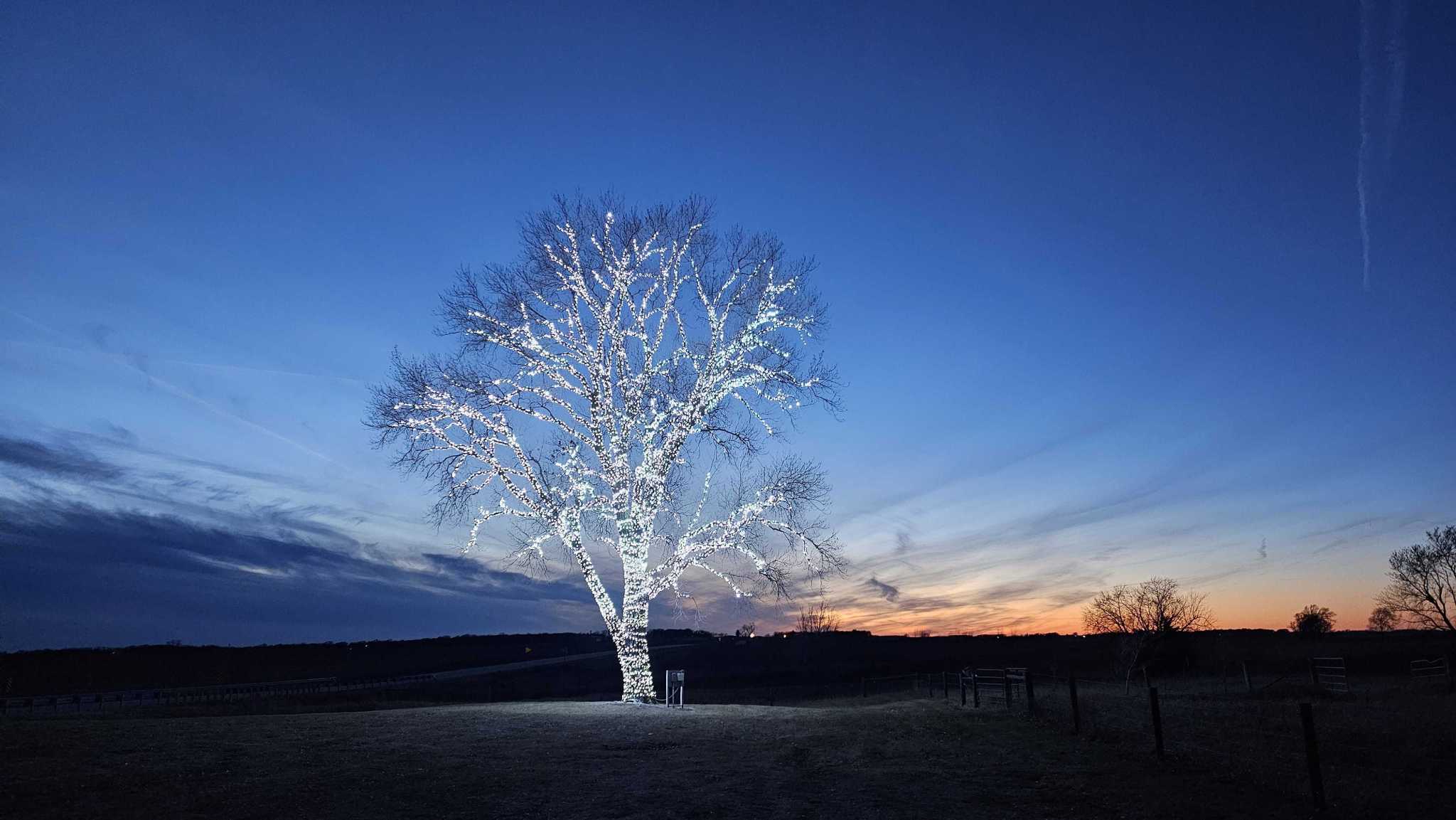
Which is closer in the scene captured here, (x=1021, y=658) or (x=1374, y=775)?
(x=1374, y=775)

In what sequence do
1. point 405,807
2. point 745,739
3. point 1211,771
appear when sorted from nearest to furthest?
point 405,807 < point 1211,771 < point 745,739

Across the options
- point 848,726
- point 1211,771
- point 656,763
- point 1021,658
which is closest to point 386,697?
point 848,726

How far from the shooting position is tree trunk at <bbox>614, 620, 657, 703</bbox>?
2616 cm

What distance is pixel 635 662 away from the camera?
26.4 m

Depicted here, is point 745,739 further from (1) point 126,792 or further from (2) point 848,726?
(1) point 126,792

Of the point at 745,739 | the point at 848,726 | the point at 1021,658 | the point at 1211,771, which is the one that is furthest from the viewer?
the point at 1021,658

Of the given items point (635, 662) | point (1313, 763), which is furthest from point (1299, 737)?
point (635, 662)

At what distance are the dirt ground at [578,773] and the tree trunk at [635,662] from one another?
760 cm

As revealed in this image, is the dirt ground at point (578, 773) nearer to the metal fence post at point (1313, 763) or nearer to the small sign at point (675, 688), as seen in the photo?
the metal fence post at point (1313, 763)

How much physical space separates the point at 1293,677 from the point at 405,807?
1934 inches

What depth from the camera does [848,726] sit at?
18.9m

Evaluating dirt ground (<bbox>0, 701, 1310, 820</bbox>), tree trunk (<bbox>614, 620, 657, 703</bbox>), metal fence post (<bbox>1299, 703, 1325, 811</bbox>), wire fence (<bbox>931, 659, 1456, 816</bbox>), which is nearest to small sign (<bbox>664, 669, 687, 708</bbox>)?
tree trunk (<bbox>614, 620, 657, 703</bbox>)

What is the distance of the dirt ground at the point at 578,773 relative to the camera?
383 inches

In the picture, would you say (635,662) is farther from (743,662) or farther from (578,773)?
(743,662)
